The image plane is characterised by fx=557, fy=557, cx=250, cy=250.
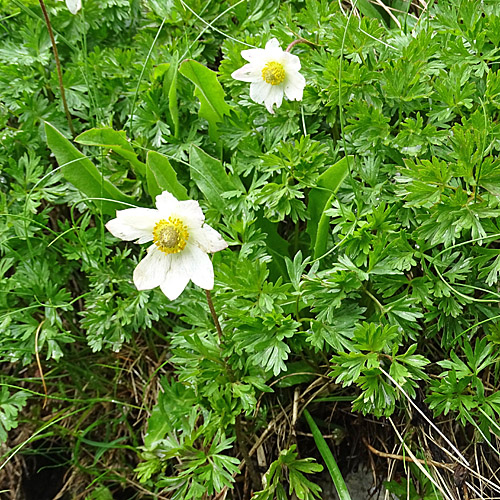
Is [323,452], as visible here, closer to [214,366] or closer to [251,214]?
[214,366]

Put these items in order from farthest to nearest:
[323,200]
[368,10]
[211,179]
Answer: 1. [368,10]
2. [211,179]
3. [323,200]

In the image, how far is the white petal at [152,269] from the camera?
1306mm

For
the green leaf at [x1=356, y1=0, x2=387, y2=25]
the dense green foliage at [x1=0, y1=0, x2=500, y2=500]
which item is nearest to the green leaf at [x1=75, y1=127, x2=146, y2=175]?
the dense green foliage at [x1=0, y1=0, x2=500, y2=500]

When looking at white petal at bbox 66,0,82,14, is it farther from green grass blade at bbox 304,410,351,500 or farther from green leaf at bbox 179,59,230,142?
green grass blade at bbox 304,410,351,500

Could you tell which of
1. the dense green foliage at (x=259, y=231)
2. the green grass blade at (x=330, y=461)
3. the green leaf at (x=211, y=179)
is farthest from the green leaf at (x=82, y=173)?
the green grass blade at (x=330, y=461)

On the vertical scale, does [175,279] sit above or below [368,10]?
below

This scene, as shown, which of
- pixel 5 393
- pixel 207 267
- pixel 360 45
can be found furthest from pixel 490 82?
pixel 5 393

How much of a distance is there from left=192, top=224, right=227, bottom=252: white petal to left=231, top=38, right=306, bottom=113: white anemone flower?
→ 1.64ft

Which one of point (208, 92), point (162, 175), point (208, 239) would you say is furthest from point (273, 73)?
point (208, 239)

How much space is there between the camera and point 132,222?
1.28m

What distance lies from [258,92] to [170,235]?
0.56m

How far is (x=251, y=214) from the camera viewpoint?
1518 millimetres

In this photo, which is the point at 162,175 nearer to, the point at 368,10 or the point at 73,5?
the point at 73,5

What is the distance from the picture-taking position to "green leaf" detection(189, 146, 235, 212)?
1.61 m
